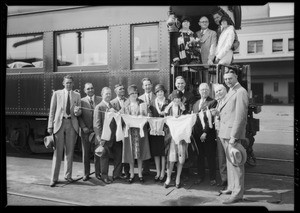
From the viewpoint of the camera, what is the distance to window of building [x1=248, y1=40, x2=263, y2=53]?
3294cm

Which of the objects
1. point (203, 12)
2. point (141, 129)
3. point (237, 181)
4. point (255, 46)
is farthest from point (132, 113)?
point (255, 46)

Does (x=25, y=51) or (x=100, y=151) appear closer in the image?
(x=100, y=151)

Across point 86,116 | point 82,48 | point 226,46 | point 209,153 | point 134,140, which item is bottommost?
point 209,153

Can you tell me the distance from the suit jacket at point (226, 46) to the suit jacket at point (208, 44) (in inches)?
8.9

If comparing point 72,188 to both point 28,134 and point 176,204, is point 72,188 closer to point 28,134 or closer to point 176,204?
point 176,204

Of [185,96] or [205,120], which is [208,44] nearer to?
[185,96]

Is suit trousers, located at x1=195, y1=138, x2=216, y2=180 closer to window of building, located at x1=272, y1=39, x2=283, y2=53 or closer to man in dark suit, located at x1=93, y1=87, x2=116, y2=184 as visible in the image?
man in dark suit, located at x1=93, y1=87, x2=116, y2=184

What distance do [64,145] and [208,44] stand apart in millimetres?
3691

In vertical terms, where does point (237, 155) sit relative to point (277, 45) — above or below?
below

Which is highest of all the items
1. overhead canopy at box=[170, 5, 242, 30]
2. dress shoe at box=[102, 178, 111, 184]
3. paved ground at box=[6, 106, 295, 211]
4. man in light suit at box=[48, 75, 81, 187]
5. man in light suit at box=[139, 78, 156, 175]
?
overhead canopy at box=[170, 5, 242, 30]

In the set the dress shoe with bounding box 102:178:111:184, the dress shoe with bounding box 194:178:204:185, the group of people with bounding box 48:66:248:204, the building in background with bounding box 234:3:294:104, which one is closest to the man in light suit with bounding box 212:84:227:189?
the group of people with bounding box 48:66:248:204

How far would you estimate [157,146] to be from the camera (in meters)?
6.06

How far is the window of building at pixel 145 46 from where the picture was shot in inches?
260

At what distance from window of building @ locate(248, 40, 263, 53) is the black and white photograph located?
85.4 feet
